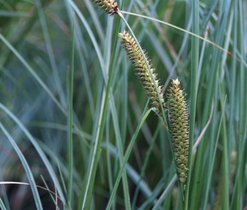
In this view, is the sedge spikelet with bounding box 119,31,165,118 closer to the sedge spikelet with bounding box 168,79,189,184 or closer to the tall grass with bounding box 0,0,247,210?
the sedge spikelet with bounding box 168,79,189,184

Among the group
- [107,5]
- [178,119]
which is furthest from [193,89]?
[107,5]

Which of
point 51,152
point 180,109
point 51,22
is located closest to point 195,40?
point 180,109

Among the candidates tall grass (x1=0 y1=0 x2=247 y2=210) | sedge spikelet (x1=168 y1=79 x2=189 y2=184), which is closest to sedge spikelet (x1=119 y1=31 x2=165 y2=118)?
sedge spikelet (x1=168 y1=79 x2=189 y2=184)

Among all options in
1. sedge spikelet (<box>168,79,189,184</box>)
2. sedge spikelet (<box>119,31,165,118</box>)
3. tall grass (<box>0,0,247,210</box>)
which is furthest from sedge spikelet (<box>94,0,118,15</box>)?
tall grass (<box>0,0,247,210</box>)

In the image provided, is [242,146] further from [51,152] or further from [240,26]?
[51,152]

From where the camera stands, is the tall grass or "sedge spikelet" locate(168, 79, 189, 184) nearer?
"sedge spikelet" locate(168, 79, 189, 184)

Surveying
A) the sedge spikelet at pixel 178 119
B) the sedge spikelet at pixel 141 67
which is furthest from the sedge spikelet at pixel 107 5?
the sedge spikelet at pixel 178 119

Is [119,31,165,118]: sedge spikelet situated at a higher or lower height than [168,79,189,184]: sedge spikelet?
higher

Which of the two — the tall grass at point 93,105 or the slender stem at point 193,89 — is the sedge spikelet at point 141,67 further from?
the tall grass at point 93,105

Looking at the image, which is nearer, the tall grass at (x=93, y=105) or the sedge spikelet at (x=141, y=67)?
the sedge spikelet at (x=141, y=67)

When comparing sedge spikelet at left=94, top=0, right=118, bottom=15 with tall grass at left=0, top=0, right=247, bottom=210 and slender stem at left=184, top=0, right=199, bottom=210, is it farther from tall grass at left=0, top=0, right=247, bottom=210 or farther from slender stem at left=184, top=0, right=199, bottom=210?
tall grass at left=0, top=0, right=247, bottom=210

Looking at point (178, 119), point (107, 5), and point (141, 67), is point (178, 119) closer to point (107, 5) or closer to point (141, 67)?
point (141, 67)
